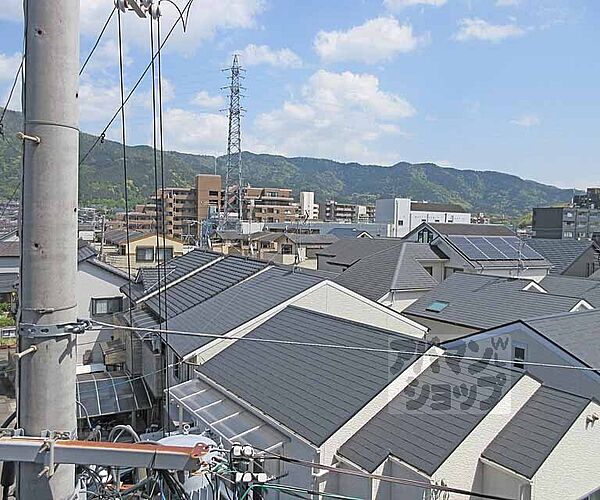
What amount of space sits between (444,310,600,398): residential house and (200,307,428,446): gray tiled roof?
2.93 meters

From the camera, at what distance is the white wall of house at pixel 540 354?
9.89 meters

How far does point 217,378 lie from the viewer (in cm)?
925

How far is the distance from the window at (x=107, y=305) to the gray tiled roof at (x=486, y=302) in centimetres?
990

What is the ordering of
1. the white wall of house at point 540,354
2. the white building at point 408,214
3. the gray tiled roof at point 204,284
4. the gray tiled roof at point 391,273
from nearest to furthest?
the white wall of house at point 540,354, the gray tiled roof at point 204,284, the gray tiled roof at point 391,273, the white building at point 408,214

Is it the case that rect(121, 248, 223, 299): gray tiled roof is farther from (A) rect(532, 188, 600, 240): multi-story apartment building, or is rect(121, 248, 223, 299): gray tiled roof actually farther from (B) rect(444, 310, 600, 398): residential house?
(A) rect(532, 188, 600, 240): multi-story apartment building

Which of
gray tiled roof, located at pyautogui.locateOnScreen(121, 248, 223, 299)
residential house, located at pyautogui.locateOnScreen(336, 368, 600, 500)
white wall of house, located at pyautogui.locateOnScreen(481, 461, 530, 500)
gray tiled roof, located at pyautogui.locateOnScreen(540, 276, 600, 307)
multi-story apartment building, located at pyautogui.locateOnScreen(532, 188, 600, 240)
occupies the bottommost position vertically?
white wall of house, located at pyautogui.locateOnScreen(481, 461, 530, 500)

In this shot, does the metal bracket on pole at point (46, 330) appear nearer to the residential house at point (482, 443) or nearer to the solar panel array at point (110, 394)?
the residential house at point (482, 443)

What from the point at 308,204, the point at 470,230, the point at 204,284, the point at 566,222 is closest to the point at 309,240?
the point at 470,230

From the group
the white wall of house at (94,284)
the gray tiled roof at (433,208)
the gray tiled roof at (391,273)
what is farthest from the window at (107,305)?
the gray tiled roof at (433,208)

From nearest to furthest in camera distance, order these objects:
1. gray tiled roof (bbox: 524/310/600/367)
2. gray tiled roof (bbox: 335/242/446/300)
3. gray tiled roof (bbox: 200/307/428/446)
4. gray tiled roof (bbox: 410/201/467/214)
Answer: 1. gray tiled roof (bbox: 200/307/428/446)
2. gray tiled roof (bbox: 524/310/600/367)
3. gray tiled roof (bbox: 335/242/446/300)
4. gray tiled roof (bbox: 410/201/467/214)

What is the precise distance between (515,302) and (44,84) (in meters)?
14.8

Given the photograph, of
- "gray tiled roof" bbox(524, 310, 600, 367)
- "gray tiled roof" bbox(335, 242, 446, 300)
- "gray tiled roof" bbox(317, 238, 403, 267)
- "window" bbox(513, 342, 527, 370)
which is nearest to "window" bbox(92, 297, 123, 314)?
"gray tiled roof" bbox(335, 242, 446, 300)

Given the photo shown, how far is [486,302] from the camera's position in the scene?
50.6ft

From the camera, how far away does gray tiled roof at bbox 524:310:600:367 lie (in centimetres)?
1022
